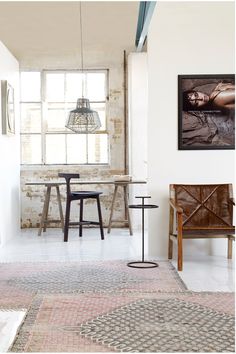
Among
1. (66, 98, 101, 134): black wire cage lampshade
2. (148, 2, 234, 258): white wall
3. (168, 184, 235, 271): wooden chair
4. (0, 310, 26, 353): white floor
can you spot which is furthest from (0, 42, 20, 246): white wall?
(0, 310, 26, 353): white floor

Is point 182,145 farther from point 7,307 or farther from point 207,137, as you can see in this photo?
point 7,307

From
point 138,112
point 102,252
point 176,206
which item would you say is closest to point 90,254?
point 102,252

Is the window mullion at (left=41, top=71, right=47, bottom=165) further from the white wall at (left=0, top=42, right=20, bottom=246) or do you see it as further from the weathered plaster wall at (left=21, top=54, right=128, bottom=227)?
the white wall at (left=0, top=42, right=20, bottom=246)

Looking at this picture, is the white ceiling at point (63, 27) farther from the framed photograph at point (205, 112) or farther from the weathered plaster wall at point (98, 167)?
the framed photograph at point (205, 112)

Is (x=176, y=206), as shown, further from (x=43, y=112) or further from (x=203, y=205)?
(x=43, y=112)

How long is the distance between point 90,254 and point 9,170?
2.12 metres

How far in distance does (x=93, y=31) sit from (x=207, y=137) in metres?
2.64

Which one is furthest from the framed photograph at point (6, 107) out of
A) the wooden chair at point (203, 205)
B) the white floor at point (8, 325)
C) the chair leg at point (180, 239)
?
the white floor at point (8, 325)

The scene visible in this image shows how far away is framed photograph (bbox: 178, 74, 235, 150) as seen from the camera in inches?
247

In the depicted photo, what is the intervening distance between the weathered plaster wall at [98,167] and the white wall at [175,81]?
2.76 meters

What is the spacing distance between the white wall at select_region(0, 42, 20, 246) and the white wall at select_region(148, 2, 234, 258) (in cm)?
218

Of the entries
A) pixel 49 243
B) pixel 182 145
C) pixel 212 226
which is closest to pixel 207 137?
pixel 182 145

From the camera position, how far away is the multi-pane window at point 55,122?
910 centimetres

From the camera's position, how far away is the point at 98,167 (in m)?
9.06
